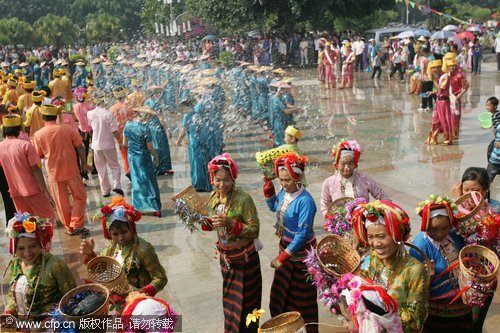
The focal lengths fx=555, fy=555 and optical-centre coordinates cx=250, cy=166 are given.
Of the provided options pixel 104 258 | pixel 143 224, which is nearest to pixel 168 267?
pixel 143 224

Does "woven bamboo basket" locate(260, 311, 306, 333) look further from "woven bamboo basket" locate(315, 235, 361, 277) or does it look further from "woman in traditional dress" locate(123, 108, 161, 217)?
"woman in traditional dress" locate(123, 108, 161, 217)

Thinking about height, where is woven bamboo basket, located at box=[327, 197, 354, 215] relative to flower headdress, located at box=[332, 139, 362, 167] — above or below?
below

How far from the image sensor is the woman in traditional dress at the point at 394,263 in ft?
10.3

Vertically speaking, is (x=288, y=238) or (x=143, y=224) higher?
(x=288, y=238)

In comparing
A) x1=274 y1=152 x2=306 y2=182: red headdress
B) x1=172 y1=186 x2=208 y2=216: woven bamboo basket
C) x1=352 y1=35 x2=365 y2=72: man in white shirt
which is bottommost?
x1=172 y1=186 x2=208 y2=216: woven bamboo basket

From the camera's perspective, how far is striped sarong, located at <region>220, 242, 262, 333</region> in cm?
451

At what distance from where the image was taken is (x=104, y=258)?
3756mm

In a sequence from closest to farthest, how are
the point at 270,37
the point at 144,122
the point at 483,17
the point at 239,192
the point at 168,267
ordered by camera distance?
the point at 239,192 < the point at 168,267 < the point at 144,122 < the point at 270,37 < the point at 483,17

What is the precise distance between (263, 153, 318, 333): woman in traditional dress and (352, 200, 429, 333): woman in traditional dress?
102 centimetres

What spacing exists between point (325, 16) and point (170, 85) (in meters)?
17.1

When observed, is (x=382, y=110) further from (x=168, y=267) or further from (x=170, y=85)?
(x=168, y=267)

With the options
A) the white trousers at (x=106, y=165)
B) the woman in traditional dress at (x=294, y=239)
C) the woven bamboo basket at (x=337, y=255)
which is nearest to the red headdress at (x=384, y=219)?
the woven bamboo basket at (x=337, y=255)

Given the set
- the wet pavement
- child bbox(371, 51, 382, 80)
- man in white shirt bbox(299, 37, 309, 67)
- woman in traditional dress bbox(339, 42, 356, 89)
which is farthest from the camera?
man in white shirt bbox(299, 37, 309, 67)

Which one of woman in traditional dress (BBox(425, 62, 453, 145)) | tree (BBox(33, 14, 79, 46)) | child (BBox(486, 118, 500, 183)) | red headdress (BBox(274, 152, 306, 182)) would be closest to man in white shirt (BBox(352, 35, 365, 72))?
woman in traditional dress (BBox(425, 62, 453, 145))
